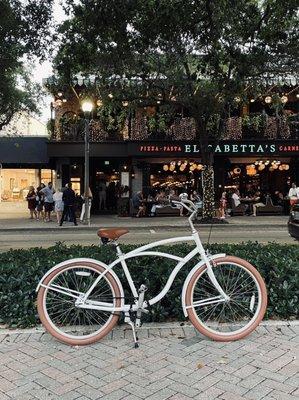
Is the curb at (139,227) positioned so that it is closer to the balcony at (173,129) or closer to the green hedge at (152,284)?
the balcony at (173,129)

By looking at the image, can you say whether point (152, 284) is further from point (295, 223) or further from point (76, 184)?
point (76, 184)

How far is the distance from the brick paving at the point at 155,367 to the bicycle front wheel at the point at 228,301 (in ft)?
0.45

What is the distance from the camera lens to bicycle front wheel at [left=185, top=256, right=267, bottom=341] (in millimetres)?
4289

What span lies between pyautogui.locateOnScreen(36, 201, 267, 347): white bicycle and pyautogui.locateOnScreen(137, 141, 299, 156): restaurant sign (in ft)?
60.2

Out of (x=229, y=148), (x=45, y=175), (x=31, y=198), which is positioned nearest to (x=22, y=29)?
(x=31, y=198)

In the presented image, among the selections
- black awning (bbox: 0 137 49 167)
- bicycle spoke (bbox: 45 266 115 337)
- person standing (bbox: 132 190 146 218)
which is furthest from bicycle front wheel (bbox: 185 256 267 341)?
black awning (bbox: 0 137 49 167)

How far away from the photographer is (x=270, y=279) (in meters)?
4.90

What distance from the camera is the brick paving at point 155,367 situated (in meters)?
3.24

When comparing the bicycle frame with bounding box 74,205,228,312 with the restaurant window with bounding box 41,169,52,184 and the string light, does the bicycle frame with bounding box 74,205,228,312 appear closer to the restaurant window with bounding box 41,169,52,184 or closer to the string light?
the string light

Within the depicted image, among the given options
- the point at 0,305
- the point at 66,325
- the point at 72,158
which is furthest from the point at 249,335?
the point at 72,158

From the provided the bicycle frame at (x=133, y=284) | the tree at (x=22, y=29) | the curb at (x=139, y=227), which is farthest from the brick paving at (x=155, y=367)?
the curb at (x=139, y=227)

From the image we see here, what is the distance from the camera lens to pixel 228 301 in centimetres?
447

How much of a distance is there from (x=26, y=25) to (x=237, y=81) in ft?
26.2

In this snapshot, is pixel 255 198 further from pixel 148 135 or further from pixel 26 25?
pixel 26 25
